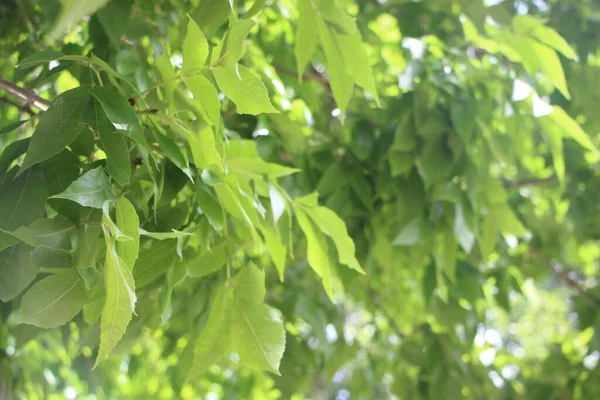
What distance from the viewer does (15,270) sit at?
500 millimetres

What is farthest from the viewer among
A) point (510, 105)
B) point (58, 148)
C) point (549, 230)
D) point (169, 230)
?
point (549, 230)

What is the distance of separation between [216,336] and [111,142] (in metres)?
0.22

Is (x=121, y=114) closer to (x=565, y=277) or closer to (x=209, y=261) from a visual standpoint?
(x=209, y=261)

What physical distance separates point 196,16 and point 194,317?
0.36m

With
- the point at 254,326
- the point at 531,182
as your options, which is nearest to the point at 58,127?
the point at 254,326

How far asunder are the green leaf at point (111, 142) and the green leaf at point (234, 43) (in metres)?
0.11

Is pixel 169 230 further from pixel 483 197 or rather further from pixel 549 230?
pixel 549 230

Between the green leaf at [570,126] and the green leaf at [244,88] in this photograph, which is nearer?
the green leaf at [244,88]

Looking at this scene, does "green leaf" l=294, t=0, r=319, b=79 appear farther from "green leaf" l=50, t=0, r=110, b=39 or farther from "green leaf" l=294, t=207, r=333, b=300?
"green leaf" l=50, t=0, r=110, b=39

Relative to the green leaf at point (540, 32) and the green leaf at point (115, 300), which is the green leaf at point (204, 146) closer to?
the green leaf at point (115, 300)

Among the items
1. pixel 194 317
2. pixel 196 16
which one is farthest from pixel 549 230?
pixel 196 16

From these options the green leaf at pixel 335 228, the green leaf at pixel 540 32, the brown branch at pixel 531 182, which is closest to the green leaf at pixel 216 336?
the green leaf at pixel 335 228

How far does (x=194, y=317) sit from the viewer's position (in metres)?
0.76

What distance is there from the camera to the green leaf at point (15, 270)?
0.50m
